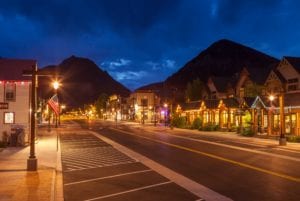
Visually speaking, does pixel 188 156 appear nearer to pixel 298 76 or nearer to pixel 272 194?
pixel 272 194

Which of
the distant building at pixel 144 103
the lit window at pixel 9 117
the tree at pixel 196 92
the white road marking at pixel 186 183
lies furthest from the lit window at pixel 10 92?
the distant building at pixel 144 103

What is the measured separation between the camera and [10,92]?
3809cm

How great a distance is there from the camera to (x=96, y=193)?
43.2ft

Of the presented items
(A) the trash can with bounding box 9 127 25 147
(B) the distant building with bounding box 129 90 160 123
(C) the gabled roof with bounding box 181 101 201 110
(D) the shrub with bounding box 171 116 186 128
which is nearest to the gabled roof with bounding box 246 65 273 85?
(C) the gabled roof with bounding box 181 101 201 110

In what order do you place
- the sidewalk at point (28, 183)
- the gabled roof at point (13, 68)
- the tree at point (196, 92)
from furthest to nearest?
1. the tree at point (196, 92)
2. the gabled roof at point (13, 68)
3. the sidewalk at point (28, 183)

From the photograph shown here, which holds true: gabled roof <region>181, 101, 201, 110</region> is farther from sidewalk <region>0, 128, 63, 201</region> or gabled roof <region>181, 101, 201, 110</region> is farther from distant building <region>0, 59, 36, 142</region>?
sidewalk <region>0, 128, 63, 201</region>

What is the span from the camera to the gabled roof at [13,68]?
121 ft

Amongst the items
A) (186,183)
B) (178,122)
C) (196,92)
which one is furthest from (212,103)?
(186,183)

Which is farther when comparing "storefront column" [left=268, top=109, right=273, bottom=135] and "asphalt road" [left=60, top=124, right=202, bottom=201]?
"storefront column" [left=268, top=109, right=273, bottom=135]

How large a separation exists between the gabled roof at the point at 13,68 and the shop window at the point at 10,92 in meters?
1.12

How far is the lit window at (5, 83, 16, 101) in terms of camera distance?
37.9 metres

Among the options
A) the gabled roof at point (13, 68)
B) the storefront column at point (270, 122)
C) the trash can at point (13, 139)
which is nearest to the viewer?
the trash can at point (13, 139)

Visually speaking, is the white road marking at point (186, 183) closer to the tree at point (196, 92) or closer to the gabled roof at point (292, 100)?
the gabled roof at point (292, 100)

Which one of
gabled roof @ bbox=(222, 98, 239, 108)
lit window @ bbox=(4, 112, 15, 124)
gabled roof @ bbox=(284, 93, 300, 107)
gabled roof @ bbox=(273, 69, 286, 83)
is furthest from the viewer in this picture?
gabled roof @ bbox=(222, 98, 239, 108)
